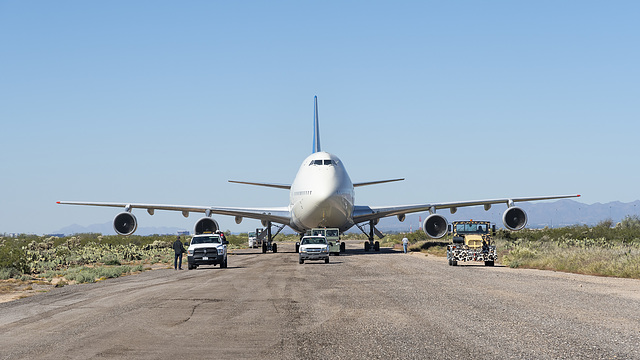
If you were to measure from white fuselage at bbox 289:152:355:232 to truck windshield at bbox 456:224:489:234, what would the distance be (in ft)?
29.3

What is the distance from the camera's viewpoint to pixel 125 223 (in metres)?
40.0

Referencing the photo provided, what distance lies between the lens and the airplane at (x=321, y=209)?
126 feet

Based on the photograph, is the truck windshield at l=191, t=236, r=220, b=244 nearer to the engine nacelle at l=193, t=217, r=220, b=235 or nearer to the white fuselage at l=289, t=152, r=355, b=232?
the white fuselage at l=289, t=152, r=355, b=232

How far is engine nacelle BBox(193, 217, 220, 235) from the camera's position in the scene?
40281 millimetres

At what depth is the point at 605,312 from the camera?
13180 mm

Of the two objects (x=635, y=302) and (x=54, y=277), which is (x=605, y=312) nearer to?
(x=635, y=302)

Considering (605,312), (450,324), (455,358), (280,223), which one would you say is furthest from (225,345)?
(280,223)

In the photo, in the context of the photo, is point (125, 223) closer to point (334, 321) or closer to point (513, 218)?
point (513, 218)

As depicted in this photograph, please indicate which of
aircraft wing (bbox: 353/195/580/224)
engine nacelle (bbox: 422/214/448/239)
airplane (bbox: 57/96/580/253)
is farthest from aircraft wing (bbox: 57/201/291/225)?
engine nacelle (bbox: 422/214/448/239)

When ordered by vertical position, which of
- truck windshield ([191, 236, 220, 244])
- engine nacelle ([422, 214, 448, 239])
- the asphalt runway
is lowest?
the asphalt runway

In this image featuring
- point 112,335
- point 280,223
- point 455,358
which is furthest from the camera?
point 280,223

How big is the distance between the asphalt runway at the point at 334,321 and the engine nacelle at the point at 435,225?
20.2m

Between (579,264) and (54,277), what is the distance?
71.0 feet

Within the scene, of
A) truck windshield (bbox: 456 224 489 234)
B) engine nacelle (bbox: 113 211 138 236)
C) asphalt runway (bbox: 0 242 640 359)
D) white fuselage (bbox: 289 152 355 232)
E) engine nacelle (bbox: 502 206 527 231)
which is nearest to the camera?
asphalt runway (bbox: 0 242 640 359)
